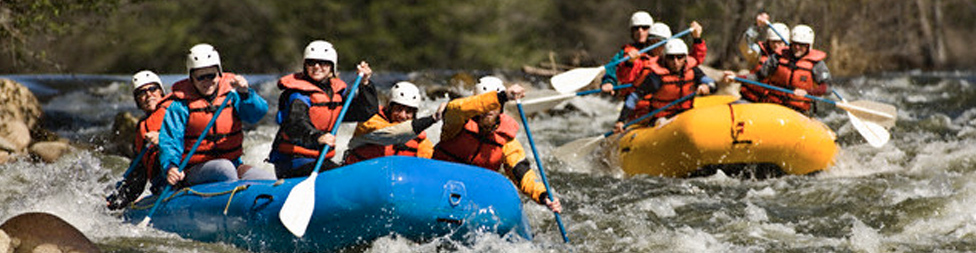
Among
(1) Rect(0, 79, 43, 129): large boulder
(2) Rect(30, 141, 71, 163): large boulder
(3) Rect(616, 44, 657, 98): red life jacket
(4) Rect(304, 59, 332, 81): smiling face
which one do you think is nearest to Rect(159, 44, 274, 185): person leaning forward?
(4) Rect(304, 59, 332, 81): smiling face

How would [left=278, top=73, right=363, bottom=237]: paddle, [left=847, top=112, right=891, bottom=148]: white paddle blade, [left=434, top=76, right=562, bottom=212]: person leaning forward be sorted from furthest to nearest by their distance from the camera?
[left=847, top=112, right=891, bottom=148]: white paddle blade < [left=434, top=76, right=562, bottom=212]: person leaning forward < [left=278, top=73, right=363, bottom=237]: paddle

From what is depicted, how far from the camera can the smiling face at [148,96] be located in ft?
24.3

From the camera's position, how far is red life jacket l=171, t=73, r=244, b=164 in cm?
693

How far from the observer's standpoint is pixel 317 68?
6.92 metres

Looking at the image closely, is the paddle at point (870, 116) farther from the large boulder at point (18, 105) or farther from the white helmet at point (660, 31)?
the large boulder at point (18, 105)

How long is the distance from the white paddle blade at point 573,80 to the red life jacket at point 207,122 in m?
3.33

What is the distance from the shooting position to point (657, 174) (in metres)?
9.75

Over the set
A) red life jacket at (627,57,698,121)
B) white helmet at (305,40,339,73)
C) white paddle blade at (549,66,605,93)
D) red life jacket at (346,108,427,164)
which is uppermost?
white helmet at (305,40,339,73)

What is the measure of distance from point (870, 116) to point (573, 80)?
2.38m

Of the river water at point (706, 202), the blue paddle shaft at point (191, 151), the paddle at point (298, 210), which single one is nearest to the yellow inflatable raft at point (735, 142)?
the river water at point (706, 202)

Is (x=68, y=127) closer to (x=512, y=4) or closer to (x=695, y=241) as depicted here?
(x=695, y=241)

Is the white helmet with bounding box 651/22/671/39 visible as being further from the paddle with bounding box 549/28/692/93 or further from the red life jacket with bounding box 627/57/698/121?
the red life jacket with bounding box 627/57/698/121

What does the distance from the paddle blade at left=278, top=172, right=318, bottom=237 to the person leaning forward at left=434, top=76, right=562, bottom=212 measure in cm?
92

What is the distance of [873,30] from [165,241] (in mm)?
15599
